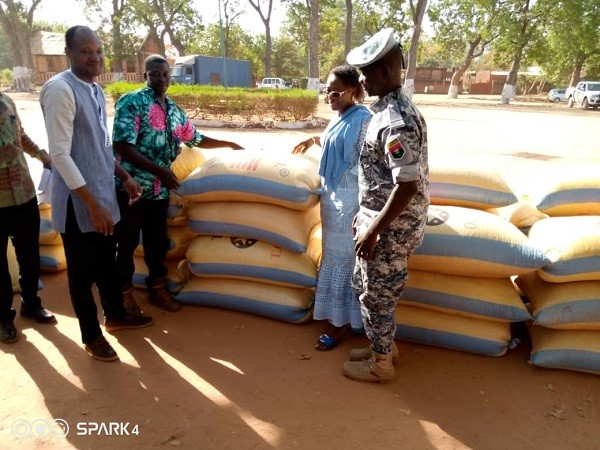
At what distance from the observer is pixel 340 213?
2480 mm

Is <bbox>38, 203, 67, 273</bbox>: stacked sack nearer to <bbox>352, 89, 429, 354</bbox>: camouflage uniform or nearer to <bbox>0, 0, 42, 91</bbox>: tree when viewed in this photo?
<bbox>352, 89, 429, 354</bbox>: camouflage uniform

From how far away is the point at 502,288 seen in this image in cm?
250

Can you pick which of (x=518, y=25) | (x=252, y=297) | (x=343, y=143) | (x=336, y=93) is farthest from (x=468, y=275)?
(x=518, y=25)

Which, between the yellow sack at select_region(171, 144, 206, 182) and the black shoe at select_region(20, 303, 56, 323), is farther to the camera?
the yellow sack at select_region(171, 144, 206, 182)

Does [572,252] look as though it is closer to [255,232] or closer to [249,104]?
[255,232]

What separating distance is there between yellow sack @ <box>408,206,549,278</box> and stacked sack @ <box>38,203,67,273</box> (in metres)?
2.72

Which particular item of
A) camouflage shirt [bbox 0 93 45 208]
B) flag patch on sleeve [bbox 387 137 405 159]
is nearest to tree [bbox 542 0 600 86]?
flag patch on sleeve [bbox 387 137 405 159]

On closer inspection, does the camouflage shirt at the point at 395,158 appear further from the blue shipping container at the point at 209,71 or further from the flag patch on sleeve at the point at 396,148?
the blue shipping container at the point at 209,71

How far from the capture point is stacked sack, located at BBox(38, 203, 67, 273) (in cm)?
345

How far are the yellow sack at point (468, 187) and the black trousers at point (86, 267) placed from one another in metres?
1.98

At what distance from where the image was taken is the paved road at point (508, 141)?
7.88 meters

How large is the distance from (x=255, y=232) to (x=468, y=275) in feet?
4.30

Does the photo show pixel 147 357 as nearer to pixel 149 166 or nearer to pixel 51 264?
pixel 149 166

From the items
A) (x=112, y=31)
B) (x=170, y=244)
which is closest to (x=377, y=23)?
(x=112, y=31)
